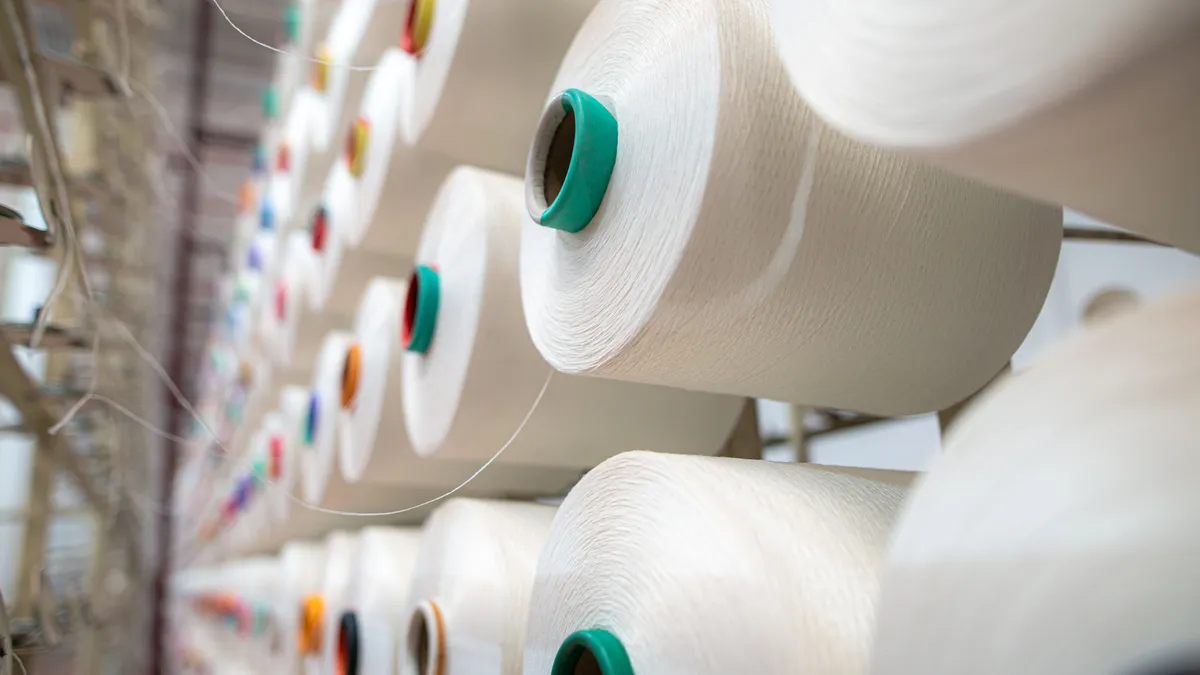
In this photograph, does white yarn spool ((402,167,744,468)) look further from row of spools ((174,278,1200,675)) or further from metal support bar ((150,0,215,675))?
metal support bar ((150,0,215,675))

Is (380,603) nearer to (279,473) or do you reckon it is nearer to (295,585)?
(295,585)

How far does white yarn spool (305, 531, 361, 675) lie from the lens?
1.12m

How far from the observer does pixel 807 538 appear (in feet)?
1.51

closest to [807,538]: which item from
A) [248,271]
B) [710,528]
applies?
[710,528]

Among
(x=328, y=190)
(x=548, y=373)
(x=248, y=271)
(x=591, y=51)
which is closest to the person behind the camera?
(x=591, y=51)

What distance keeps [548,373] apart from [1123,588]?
57 cm

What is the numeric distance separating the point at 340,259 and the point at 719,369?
91 centimetres

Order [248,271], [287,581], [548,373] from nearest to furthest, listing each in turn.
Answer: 1. [548,373]
2. [287,581]
3. [248,271]

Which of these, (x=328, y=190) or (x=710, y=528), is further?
(x=328, y=190)

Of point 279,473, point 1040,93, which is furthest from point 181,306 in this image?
point 1040,93

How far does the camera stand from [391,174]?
41.5 inches

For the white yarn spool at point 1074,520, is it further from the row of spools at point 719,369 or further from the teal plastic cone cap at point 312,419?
the teal plastic cone cap at point 312,419

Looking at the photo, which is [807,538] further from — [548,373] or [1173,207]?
[548,373]

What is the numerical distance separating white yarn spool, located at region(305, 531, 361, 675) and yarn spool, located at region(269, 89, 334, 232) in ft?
2.41
